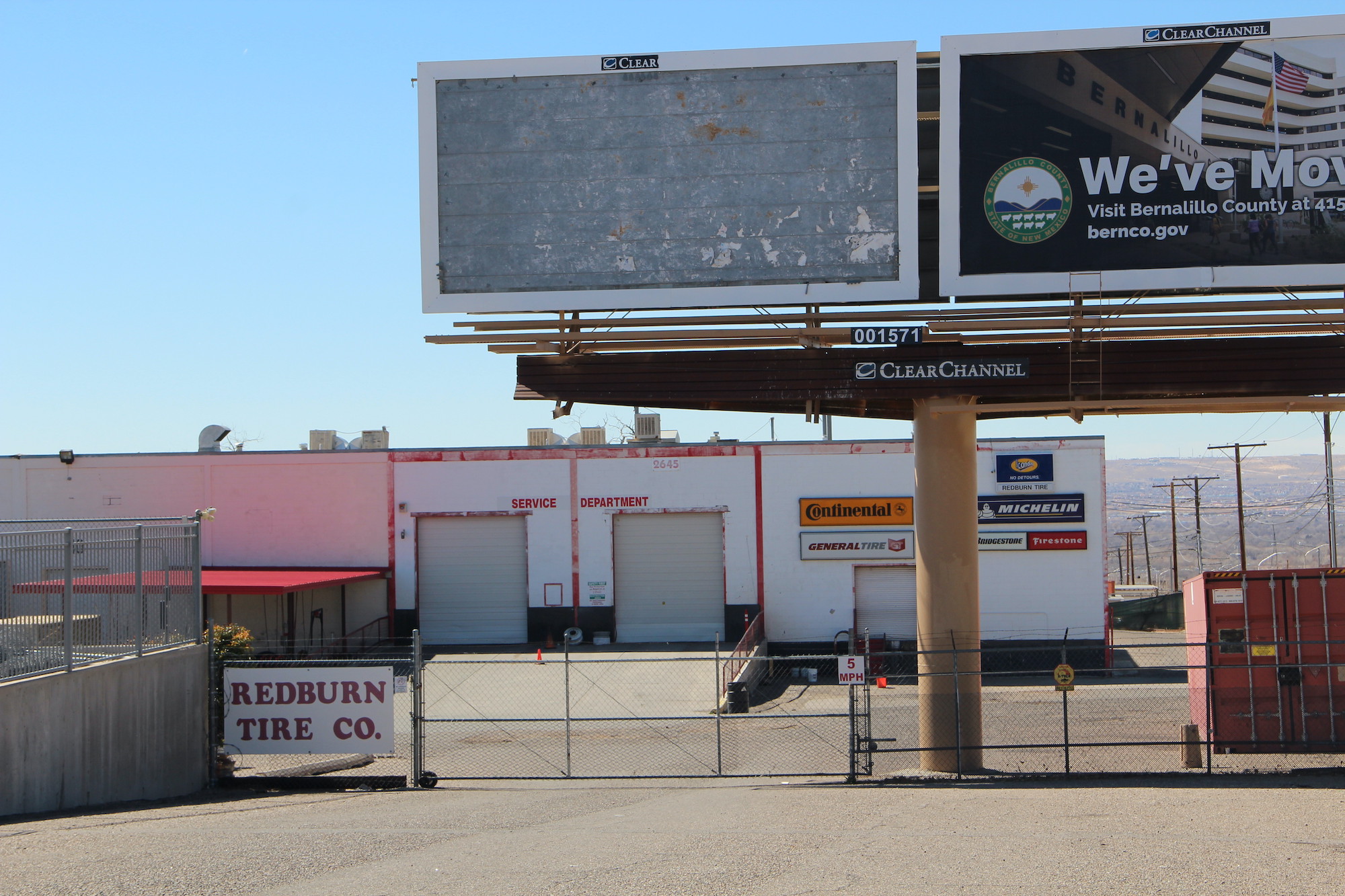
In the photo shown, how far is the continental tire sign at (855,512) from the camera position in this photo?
33.5m

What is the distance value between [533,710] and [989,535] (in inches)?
582

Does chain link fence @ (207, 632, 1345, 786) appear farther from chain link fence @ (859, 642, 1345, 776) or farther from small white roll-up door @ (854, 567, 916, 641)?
small white roll-up door @ (854, 567, 916, 641)

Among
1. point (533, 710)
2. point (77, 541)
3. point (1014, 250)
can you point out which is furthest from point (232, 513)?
point (1014, 250)

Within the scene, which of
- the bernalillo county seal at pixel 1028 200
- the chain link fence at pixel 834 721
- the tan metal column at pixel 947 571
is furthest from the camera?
the tan metal column at pixel 947 571

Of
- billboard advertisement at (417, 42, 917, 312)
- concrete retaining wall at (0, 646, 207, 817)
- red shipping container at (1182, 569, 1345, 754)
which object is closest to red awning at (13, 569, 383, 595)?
concrete retaining wall at (0, 646, 207, 817)

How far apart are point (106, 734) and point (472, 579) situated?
2062 cm

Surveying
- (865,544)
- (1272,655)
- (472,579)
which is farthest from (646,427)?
(1272,655)

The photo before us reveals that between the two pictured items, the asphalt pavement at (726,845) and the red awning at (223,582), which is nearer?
the asphalt pavement at (726,845)

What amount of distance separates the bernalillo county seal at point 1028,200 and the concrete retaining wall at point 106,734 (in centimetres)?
1246

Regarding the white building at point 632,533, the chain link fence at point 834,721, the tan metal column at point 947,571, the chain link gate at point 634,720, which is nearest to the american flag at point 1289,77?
the tan metal column at point 947,571

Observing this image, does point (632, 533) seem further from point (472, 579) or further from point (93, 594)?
point (93, 594)

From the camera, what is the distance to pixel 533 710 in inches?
989

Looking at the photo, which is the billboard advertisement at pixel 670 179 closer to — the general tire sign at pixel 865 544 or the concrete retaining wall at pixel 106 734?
the concrete retaining wall at pixel 106 734

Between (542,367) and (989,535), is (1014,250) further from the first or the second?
(989,535)
